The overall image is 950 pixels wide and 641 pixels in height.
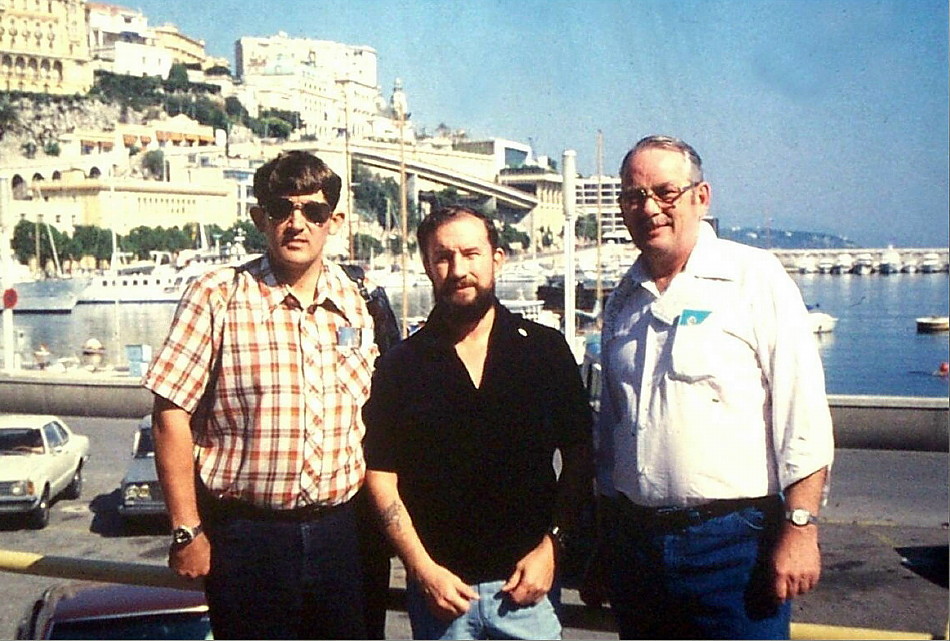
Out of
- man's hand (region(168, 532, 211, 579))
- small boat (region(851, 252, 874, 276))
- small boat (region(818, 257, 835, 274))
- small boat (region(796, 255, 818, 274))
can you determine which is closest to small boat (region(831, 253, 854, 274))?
small boat (region(818, 257, 835, 274))

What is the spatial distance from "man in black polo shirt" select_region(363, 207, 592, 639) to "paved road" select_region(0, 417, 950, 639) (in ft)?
7.35

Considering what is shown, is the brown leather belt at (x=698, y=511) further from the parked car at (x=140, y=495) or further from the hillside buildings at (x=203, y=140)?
the hillside buildings at (x=203, y=140)

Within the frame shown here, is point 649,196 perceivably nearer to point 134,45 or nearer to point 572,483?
point 572,483

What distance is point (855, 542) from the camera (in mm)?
7137

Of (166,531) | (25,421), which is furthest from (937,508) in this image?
(25,421)

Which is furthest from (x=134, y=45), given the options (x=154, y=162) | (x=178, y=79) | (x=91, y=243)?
(x=91, y=243)

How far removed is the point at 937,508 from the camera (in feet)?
26.2

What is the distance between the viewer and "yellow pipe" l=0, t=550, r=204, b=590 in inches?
75.3

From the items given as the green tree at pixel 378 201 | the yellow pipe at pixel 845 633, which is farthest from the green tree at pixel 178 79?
the yellow pipe at pixel 845 633

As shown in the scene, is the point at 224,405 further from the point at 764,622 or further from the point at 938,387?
the point at 938,387

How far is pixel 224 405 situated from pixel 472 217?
494 mm

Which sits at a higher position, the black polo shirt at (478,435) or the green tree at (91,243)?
the green tree at (91,243)

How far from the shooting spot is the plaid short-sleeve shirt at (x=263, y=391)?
175cm

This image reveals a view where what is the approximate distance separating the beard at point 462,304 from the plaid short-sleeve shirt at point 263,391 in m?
0.20
